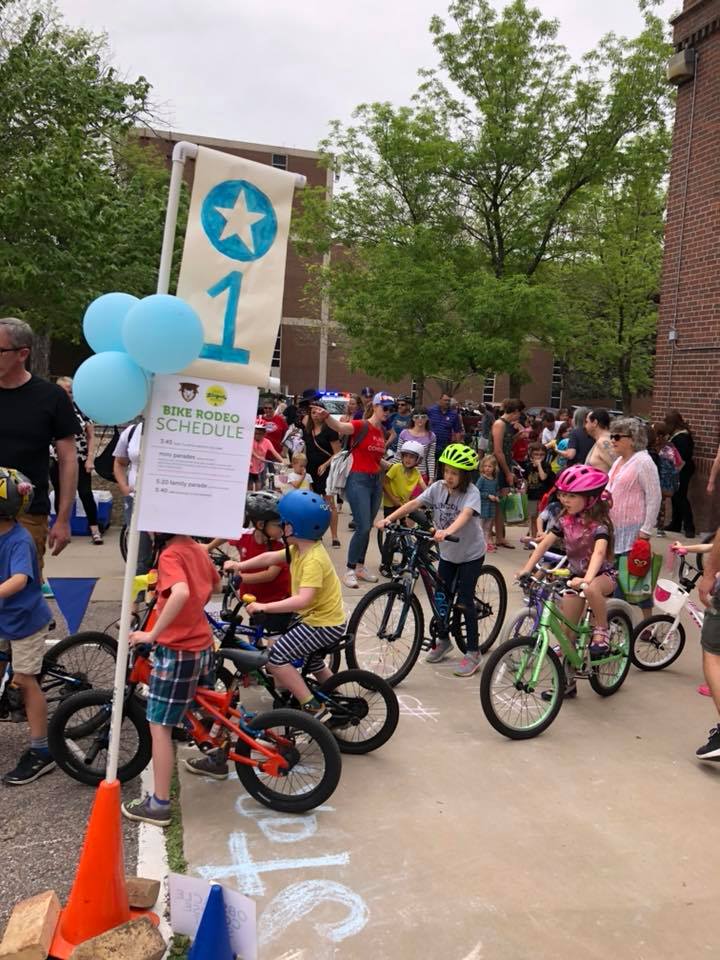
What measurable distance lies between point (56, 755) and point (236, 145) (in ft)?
147

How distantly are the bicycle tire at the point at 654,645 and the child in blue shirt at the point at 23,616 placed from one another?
4099mm

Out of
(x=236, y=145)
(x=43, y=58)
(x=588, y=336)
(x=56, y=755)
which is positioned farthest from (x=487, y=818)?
(x=236, y=145)

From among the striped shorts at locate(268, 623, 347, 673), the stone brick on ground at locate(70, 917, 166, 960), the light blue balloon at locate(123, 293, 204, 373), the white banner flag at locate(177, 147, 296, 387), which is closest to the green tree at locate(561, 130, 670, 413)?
the striped shorts at locate(268, 623, 347, 673)

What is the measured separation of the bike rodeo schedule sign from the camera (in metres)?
2.95

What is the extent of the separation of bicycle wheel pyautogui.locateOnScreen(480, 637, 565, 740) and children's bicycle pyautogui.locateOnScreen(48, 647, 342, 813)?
4.08 ft

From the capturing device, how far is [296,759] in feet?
11.7

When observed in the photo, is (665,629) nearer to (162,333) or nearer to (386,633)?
(386,633)

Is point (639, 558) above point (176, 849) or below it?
above

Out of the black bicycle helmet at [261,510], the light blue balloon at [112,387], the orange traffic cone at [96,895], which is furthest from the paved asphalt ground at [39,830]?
the light blue balloon at [112,387]

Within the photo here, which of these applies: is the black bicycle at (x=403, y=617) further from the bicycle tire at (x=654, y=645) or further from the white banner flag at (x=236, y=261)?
the white banner flag at (x=236, y=261)

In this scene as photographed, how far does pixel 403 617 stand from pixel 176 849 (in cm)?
235

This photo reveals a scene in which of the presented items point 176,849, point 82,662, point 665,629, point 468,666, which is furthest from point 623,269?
point 176,849

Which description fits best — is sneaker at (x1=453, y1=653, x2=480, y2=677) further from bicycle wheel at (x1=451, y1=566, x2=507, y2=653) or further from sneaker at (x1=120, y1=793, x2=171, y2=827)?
sneaker at (x1=120, y1=793, x2=171, y2=827)

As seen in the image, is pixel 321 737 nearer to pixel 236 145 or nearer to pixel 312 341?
pixel 312 341
